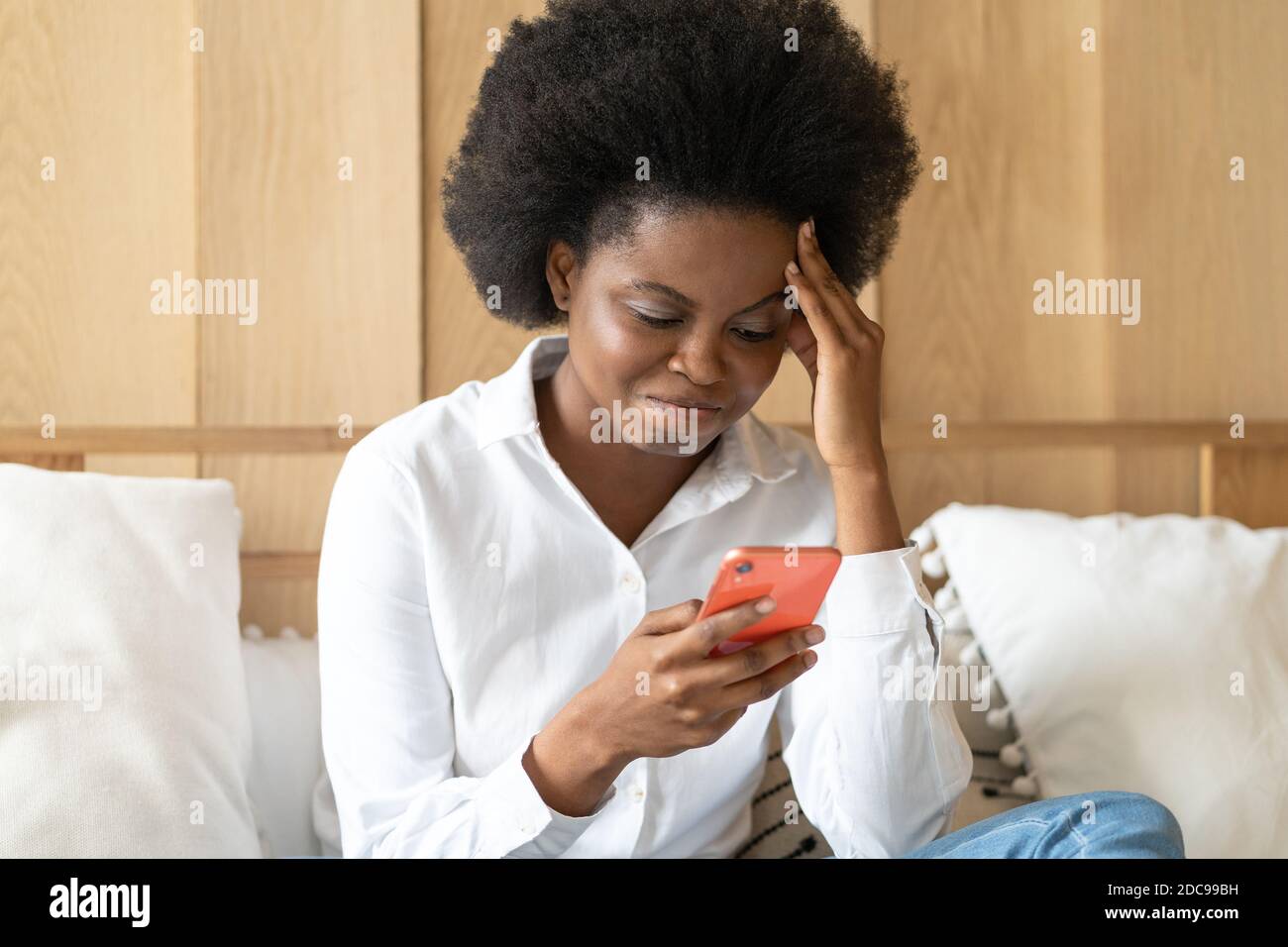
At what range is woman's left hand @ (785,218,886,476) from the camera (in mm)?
974

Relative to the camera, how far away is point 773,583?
747 mm

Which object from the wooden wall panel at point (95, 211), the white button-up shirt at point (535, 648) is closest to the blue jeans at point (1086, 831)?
the white button-up shirt at point (535, 648)

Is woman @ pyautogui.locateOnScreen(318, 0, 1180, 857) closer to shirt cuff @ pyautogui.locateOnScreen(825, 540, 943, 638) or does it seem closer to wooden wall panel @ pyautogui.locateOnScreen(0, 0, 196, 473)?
shirt cuff @ pyautogui.locateOnScreen(825, 540, 943, 638)

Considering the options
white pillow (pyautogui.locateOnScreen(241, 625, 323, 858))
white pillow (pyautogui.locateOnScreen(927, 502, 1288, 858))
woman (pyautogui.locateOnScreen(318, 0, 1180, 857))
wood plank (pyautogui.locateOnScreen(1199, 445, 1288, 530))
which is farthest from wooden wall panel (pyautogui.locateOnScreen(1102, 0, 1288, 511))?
white pillow (pyautogui.locateOnScreen(241, 625, 323, 858))

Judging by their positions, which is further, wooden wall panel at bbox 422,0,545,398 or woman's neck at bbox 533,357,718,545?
wooden wall panel at bbox 422,0,545,398

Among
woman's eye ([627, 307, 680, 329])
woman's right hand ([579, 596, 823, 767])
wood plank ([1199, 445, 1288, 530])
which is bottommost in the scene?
woman's right hand ([579, 596, 823, 767])

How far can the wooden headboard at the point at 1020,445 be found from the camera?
137 cm

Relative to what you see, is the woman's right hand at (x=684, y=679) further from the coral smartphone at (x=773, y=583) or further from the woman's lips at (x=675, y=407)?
the woman's lips at (x=675, y=407)

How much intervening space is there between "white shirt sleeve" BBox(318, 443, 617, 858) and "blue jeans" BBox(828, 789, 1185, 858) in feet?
1.01

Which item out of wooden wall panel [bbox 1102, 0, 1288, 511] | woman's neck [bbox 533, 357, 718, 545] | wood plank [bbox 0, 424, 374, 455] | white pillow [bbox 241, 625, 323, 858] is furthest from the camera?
wooden wall panel [bbox 1102, 0, 1288, 511]

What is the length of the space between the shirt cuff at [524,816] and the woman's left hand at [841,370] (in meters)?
0.36

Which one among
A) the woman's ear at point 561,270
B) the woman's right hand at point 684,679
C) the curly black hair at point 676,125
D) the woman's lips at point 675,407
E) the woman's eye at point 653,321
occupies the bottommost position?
the woman's right hand at point 684,679

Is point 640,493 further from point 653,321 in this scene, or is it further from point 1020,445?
point 1020,445
